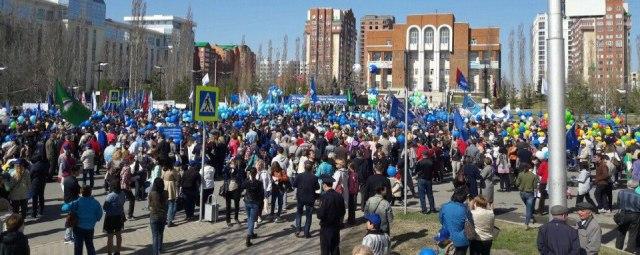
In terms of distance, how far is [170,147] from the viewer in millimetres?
17641

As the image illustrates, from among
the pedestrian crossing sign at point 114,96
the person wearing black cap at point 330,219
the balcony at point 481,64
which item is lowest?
the person wearing black cap at point 330,219

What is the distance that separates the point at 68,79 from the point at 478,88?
64.4 m

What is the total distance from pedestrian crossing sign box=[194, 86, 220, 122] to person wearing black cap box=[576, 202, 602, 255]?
737 cm

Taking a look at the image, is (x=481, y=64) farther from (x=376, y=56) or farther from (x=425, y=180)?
(x=425, y=180)

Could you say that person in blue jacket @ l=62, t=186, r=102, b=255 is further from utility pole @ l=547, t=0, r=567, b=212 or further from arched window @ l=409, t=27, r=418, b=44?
arched window @ l=409, t=27, r=418, b=44

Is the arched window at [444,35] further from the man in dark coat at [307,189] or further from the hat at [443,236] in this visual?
the hat at [443,236]

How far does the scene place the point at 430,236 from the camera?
10594mm

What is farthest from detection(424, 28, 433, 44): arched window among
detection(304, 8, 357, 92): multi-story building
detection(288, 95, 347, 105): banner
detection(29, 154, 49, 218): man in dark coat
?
detection(29, 154, 49, 218): man in dark coat

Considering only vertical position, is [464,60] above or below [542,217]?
above

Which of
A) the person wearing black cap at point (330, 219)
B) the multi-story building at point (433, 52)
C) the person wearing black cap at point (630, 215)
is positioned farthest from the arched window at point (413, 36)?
the person wearing black cap at point (330, 219)

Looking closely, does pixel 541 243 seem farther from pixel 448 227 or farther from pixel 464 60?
pixel 464 60

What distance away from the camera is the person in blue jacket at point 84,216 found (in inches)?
336

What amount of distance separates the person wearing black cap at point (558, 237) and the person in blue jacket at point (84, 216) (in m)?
6.46

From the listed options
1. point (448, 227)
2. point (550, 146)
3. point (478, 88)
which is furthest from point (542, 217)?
point (478, 88)
